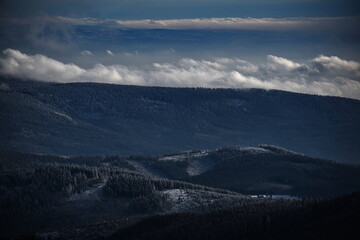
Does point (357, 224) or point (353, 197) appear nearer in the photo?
point (357, 224)

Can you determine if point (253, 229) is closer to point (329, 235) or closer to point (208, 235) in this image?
point (208, 235)

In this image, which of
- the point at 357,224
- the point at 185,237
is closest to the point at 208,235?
the point at 185,237

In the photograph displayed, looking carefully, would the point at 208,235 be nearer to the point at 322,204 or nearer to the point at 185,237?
the point at 185,237

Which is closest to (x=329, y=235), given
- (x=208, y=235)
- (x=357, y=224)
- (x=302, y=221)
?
(x=357, y=224)

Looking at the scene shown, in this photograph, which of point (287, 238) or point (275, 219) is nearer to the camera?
point (287, 238)

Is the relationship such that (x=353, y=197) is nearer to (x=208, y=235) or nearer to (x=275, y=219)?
(x=275, y=219)

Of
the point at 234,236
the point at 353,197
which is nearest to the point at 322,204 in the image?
the point at 353,197

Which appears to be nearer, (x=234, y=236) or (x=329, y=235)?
(x=329, y=235)
